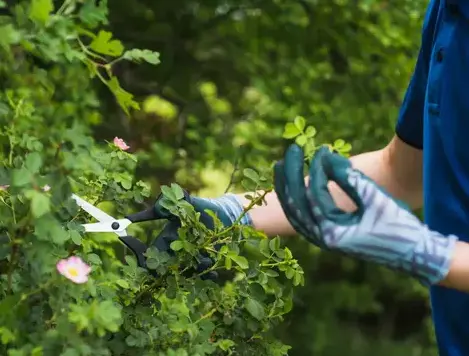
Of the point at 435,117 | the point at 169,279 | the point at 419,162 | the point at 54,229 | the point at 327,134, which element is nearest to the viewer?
the point at 54,229

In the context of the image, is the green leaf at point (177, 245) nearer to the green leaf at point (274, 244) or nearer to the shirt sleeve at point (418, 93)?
the green leaf at point (274, 244)

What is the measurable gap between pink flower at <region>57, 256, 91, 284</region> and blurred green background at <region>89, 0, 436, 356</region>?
1.50m

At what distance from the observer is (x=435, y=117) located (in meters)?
1.24

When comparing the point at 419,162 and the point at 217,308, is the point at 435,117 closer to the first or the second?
the point at 419,162

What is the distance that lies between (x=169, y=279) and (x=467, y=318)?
0.45 m

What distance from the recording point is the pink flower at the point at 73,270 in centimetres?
92

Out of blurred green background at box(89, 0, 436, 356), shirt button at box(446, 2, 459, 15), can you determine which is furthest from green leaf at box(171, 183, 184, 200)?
blurred green background at box(89, 0, 436, 356)

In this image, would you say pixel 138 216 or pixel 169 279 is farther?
pixel 138 216

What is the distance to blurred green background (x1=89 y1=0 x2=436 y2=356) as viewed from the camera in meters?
2.56

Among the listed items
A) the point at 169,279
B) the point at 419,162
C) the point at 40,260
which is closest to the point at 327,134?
the point at 419,162

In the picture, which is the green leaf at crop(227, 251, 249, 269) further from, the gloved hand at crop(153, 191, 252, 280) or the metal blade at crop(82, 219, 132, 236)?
the metal blade at crop(82, 219, 132, 236)

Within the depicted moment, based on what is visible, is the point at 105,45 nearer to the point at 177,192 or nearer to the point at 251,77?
the point at 177,192

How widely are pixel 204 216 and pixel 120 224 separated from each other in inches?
5.5

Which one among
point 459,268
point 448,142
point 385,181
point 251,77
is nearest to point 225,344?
point 459,268
